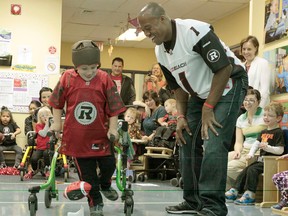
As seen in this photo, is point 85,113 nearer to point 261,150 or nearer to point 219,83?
point 219,83

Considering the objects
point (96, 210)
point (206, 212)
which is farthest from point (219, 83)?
point (96, 210)

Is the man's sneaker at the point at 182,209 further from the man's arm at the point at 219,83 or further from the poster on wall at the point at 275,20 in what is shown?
the poster on wall at the point at 275,20

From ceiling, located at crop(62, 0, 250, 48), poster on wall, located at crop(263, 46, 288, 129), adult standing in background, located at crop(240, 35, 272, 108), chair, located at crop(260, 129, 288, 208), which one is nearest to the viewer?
chair, located at crop(260, 129, 288, 208)

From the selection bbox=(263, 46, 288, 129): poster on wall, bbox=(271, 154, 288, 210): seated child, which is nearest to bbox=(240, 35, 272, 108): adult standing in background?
bbox=(263, 46, 288, 129): poster on wall

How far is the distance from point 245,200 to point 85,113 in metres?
1.51

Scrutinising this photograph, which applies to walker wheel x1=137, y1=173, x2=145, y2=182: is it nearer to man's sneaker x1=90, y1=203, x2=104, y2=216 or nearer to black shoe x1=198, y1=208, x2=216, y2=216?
man's sneaker x1=90, y1=203, x2=104, y2=216

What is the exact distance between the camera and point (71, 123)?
2.50 meters

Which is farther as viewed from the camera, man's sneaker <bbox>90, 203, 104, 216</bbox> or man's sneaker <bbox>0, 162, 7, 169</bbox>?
man's sneaker <bbox>0, 162, 7, 169</bbox>

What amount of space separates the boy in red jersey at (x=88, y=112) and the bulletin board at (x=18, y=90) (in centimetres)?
461

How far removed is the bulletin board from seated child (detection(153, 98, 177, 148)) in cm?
247

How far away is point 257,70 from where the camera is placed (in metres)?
4.01

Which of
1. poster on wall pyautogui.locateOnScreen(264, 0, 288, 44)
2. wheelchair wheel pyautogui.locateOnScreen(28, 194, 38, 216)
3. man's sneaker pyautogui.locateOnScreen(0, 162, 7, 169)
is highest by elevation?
poster on wall pyautogui.locateOnScreen(264, 0, 288, 44)

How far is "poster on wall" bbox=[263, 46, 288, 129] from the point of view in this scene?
12.7ft

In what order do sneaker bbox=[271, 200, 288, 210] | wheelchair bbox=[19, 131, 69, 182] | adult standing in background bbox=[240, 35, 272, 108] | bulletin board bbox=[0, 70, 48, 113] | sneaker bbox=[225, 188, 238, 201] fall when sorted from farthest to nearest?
bulletin board bbox=[0, 70, 48, 113] → wheelchair bbox=[19, 131, 69, 182] → adult standing in background bbox=[240, 35, 272, 108] → sneaker bbox=[225, 188, 238, 201] → sneaker bbox=[271, 200, 288, 210]
